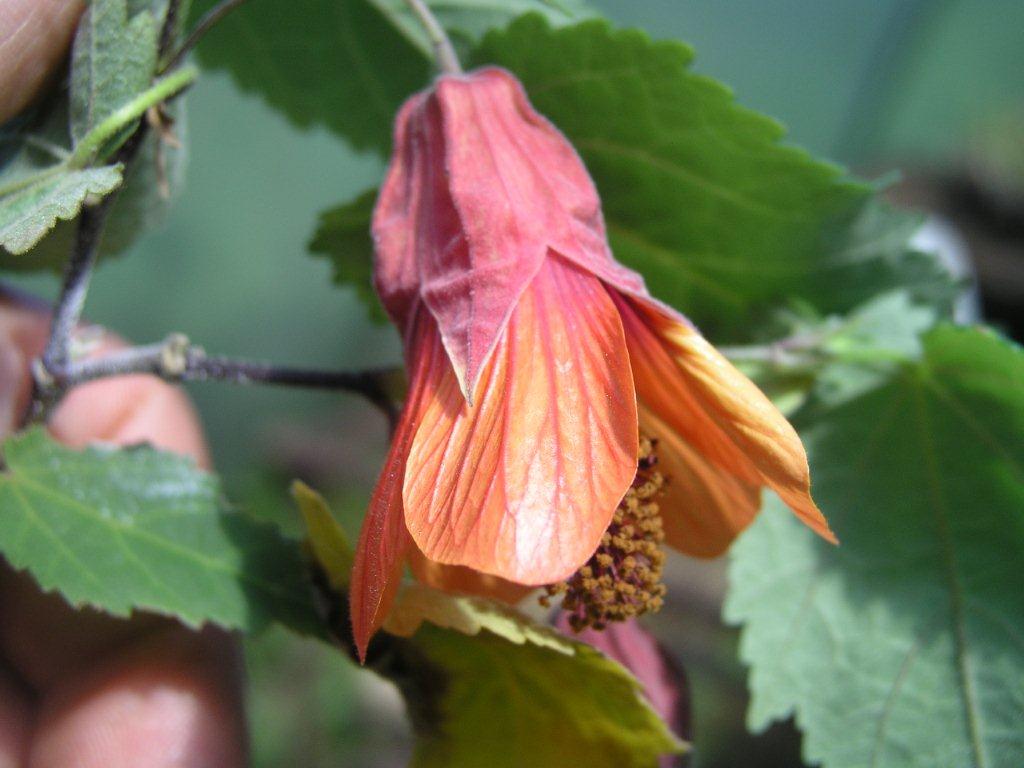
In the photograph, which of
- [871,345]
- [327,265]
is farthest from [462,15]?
[327,265]

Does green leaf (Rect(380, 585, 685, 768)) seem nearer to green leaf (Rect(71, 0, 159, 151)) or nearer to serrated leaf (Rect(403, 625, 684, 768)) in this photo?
serrated leaf (Rect(403, 625, 684, 768))

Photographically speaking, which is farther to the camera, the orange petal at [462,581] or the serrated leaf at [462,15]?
the serrated leaf at [462,15]

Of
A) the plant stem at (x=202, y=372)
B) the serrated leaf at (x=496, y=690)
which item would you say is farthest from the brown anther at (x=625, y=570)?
the plant stem at (x=202, y=372)

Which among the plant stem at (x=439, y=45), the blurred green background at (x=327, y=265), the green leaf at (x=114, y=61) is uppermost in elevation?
the plant stem at (x=439, y=45)

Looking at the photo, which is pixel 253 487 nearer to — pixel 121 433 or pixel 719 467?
pixel 121 433

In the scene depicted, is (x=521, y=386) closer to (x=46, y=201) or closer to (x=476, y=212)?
(x=476, y=212)

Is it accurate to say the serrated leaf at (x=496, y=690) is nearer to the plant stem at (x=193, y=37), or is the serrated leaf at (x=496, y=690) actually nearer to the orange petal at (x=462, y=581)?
the orange petal at (x=462, y=581)
